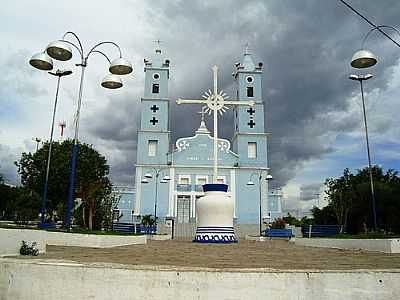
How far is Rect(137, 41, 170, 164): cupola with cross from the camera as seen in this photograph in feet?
150

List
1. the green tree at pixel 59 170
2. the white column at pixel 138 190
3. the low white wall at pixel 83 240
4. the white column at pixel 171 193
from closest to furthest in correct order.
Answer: the low white wall at pixel 83 240 → the green tree at pixel 59 170 → the white column at pixel 171 193 → the white column at pixel 138 190

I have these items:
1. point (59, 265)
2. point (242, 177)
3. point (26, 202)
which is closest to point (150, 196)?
point (242, 177)

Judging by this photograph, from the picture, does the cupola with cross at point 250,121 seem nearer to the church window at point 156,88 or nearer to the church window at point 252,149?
the church window at point 252,149

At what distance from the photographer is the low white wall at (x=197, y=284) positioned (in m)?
5.50

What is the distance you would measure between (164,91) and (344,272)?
4253 cm

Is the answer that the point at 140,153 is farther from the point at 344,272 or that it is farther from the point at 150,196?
the point at 344,272

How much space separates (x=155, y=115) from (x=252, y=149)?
39.0ft

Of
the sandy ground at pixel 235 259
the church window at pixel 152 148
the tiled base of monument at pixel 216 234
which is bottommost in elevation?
the sandy ground at pixel 235 259

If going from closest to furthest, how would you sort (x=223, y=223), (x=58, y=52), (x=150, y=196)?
(x=58, y=52) → (x=223, y=223) → (x=150, y=196)

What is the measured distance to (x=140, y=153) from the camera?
150 ft

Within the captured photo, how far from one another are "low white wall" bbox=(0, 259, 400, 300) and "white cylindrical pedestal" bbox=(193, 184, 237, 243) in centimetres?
1374

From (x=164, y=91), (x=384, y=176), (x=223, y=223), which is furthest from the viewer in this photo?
(x=164, y=91)

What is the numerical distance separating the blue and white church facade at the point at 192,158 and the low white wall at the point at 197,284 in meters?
36.8

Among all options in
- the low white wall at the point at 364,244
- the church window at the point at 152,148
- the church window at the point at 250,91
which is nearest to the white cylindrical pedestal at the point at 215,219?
the low white wall at the point at 364,244
